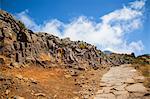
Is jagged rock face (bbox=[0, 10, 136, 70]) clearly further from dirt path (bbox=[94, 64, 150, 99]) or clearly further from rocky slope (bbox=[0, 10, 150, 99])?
dirt path (bbox=[94, 64, 150, 99])

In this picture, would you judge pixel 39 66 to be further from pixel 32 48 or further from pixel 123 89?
pixel 123 89

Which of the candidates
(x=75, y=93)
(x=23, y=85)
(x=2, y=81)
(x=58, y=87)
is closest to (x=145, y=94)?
(x=75, y=93)

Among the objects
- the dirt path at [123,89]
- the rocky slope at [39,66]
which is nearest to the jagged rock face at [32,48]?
the rocky slope at [39,66]

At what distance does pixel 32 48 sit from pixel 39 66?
153cm

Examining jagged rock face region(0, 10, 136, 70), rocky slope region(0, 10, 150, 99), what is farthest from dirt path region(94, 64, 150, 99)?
jagged rock face region(0, 10, 136, 70)

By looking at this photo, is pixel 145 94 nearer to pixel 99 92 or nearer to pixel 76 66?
pixel 99 92

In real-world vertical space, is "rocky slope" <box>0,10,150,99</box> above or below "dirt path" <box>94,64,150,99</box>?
above

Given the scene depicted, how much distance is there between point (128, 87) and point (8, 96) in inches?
239

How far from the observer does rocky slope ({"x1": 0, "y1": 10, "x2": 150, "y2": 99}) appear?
11.3 m

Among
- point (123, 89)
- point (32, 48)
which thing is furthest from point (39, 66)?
point (123, 89)

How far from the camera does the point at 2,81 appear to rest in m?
11.2

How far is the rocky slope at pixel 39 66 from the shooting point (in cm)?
1131

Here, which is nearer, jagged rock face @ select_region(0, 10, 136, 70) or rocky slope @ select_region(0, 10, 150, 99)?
rocky slope @ select_region(0, 10, 150, 99)

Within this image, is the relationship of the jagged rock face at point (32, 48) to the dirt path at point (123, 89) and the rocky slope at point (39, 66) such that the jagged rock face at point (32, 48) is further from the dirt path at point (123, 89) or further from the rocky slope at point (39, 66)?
the dirt path at point (123, 89)
